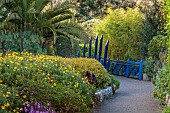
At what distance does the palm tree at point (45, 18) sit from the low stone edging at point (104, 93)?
3292 mm

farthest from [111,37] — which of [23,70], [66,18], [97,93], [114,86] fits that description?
[23,70]

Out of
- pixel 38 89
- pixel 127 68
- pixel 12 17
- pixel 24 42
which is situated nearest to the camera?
pixel 38 89

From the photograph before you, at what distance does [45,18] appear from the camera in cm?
1423

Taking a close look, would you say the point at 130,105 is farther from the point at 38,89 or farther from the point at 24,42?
the point at 24,42

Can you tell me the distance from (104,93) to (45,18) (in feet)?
16.9

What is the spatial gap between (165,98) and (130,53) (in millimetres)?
12204

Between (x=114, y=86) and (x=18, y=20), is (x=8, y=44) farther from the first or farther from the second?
(x=114, y=86)

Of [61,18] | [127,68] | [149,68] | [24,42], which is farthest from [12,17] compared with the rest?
[127,68]

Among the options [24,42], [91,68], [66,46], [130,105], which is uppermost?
[24,42]

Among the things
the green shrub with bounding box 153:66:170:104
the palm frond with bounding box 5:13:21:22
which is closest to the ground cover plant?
the green shrub with bounding box 153:66:170:104

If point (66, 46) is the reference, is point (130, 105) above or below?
below

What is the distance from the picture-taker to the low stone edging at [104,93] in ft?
30.7

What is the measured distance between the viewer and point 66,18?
14.7 m

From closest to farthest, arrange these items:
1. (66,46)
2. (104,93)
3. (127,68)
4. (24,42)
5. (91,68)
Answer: (104,93) → (91,68) → (24,42) → (66,46) → (127,68)
